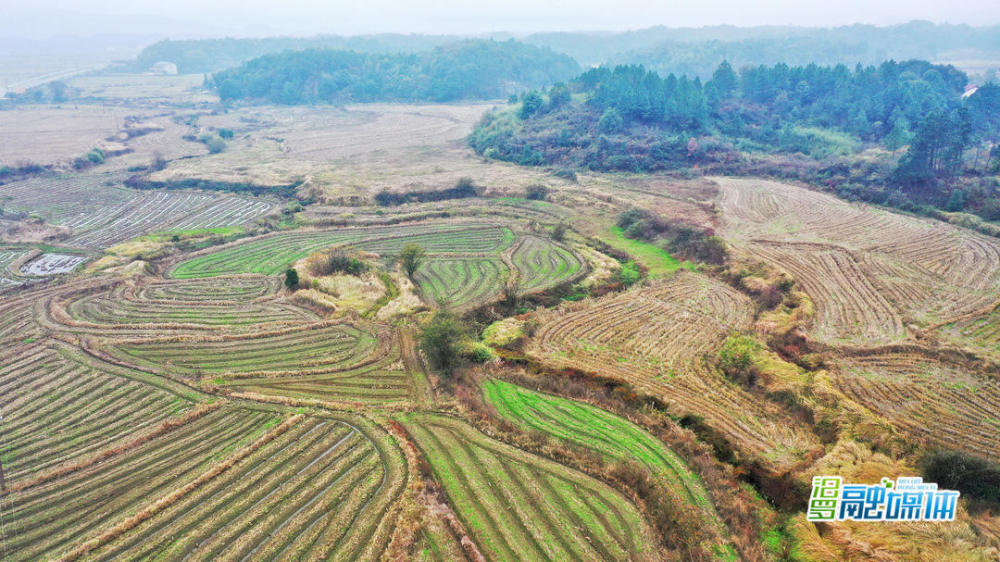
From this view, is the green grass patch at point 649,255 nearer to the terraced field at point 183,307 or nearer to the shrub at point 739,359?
the shrub at point 739,359

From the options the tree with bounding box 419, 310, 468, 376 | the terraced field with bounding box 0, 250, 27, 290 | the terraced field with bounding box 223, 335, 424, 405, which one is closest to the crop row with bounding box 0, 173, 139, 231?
the terraced field with bounding box 0, 250, 27, 290

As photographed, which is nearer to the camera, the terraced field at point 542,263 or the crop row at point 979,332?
the crop row at point 979,332

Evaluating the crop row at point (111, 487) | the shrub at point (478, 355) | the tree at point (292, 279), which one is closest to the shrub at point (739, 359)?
the shrub at point (478, 355)

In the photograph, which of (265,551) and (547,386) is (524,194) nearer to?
(547,386)

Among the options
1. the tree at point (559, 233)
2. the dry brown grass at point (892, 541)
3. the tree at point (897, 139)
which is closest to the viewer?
the dry brown grass at point (892, 541)

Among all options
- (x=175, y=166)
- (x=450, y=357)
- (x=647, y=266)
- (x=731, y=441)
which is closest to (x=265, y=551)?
(x=450, y=357)

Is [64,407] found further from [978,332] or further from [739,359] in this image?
[978,332]
